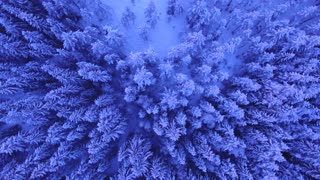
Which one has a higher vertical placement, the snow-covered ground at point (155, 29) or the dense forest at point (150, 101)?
the snow-covered ground at point (155, 29)

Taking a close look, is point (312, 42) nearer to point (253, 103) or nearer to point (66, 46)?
point (253, 103)

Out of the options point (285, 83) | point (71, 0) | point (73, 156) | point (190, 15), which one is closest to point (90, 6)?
point (71, 0)

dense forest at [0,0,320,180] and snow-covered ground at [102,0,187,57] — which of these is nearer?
dense forest at [0,0,320,180]

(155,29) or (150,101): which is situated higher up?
(155,29)

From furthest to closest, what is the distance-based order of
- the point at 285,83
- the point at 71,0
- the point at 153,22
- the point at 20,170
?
the point at 153,22 < the point at 71,0 < the point at 285,83 < the point at 20,170

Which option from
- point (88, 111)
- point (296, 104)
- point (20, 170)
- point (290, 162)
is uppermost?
point (296, 104)

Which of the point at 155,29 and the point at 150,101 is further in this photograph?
the point at 155,29

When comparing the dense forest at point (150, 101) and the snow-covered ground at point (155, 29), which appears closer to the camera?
the dense forest at point (150, 101)

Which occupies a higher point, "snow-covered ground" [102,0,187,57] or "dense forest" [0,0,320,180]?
"snow-covered ground" [102,0,187,57]
